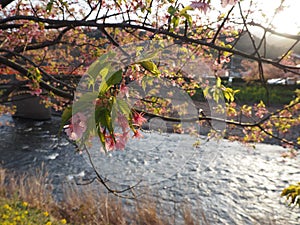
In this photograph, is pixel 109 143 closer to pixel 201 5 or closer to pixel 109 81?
pixel 109 81

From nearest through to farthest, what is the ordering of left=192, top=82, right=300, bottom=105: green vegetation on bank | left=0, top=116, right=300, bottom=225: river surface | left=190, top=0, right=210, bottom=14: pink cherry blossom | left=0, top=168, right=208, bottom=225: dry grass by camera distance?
left=190, top=0, right=210, bottom=14: pink cherry blossom → left=0, top=168, right=208, bottom=225: dry grass → left=0, top=116, right=300, bottom=225: river surface → left=192, top=82, right=300, bottom=105: green vegetation on bank

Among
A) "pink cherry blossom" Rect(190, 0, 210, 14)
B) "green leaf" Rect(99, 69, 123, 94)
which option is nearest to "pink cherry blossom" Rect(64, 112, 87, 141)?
"green leaf" Rect(99, 69, 123, 94)

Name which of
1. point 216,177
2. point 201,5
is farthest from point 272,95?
point 201,5

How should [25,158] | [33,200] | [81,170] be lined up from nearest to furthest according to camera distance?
[33,200], [81,170], [25,158]

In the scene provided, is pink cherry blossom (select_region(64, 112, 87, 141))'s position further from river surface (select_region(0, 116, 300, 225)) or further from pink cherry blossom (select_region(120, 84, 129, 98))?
river surface (select_region(0, 116, 300, 225))

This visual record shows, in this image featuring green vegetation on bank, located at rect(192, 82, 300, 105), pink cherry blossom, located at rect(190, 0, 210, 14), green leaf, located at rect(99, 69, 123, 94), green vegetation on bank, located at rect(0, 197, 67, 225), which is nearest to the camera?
green leaf, located at rect(99, 69, 123, 94)

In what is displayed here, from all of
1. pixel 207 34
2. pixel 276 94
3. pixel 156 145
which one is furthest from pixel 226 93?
pixel 276 94

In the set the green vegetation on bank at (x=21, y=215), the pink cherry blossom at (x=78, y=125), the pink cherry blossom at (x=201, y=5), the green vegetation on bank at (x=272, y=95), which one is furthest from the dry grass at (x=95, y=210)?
the green vegetation on bank at (x=272, y=95)

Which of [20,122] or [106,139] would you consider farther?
[20,122]

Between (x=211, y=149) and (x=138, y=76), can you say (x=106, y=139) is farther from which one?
(x=211, y=149)

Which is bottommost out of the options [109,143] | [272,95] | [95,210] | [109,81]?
[95,210]

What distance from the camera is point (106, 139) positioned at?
1.75ft

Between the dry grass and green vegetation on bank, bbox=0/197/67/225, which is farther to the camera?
the dry grass

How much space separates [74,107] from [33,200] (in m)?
3.04
